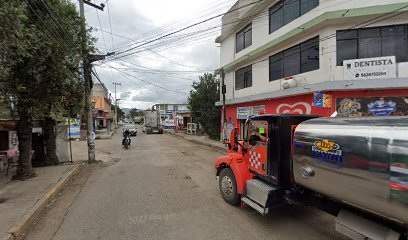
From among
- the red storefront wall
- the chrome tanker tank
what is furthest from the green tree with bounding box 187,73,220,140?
the chrome tanker tank

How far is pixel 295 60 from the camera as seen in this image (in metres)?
12.8

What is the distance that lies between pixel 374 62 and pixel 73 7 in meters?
13.3

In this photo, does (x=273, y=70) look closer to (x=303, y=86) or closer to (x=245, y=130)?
(x=303, y=86)

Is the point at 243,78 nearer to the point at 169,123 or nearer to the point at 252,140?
the point at 252,140

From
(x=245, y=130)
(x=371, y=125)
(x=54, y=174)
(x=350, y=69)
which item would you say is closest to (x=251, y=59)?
(x=350, y=69)

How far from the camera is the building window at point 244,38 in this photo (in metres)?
17.2

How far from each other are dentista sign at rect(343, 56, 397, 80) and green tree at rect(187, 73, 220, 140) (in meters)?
13.6

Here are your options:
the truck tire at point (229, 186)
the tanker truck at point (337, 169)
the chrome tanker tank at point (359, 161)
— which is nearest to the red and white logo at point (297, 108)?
the truck tire at point (229, 186)

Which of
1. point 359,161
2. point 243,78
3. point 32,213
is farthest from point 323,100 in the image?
point 32,213

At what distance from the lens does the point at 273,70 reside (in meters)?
14.7

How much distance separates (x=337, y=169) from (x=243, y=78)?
15.5m

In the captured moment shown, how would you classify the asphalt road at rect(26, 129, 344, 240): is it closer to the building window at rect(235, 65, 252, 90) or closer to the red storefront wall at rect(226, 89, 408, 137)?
the red storefront wall at rect(226, 89, 408, 137)

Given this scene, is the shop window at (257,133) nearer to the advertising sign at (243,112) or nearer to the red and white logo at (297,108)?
the red and white logo at (297,108)

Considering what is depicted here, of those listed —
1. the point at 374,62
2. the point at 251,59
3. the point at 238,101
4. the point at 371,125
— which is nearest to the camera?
the point at 371,125
